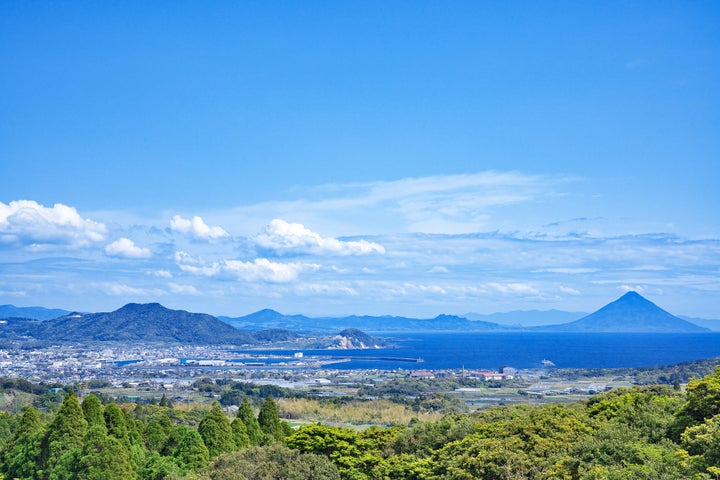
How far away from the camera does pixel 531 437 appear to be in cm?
2128

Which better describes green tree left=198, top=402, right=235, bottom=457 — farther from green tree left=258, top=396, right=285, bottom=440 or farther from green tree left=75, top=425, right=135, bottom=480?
green tree left=75, top=425, right=135, bottom=480

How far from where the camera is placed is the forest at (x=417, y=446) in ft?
58.8

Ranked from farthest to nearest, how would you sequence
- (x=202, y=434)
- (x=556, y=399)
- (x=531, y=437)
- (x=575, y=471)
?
(x=556, y=399), (x=202, y=434), (x=531, y=437), (x=575, y=471)

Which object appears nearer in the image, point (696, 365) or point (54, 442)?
point (54, 442)

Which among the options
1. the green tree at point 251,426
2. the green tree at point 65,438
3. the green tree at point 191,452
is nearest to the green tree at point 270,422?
the green tree at point 251,426

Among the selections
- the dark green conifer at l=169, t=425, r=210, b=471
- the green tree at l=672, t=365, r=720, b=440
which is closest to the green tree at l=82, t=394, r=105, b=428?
the dark green conifer at l=169, t=425, r=210, b=471

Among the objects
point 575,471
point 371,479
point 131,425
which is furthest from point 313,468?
point 131,425

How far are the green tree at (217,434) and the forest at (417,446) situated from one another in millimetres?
A: 48

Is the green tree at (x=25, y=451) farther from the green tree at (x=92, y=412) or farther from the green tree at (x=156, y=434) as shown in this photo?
the green tree at (x=156, y=434)

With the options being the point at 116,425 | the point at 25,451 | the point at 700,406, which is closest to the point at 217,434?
the point at 116,425

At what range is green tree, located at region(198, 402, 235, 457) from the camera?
105 ft

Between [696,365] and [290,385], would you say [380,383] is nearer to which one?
[290,385]

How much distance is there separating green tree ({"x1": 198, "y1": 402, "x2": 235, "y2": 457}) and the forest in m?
0.05

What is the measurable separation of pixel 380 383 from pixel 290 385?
13.9 m
